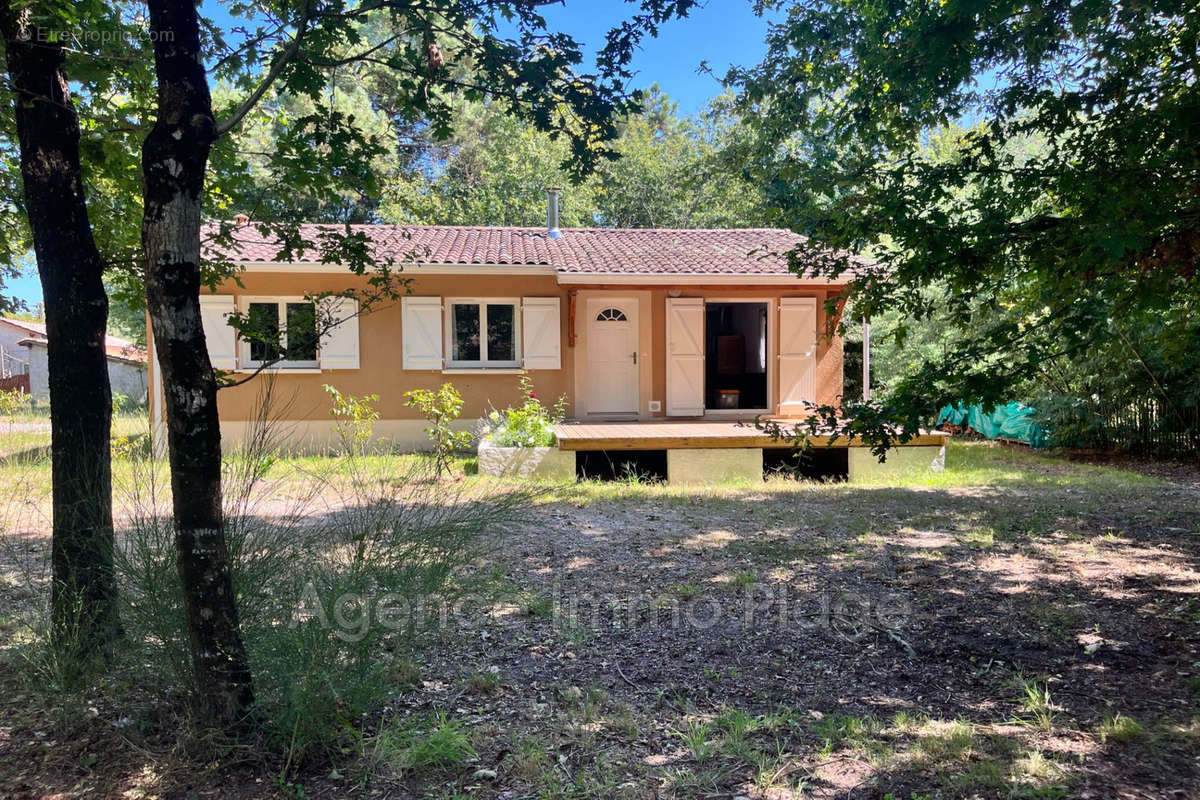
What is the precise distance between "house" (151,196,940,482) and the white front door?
18 mm

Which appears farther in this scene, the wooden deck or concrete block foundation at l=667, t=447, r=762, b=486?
concrete block foundation at l=667, t=447, r=762, b=486

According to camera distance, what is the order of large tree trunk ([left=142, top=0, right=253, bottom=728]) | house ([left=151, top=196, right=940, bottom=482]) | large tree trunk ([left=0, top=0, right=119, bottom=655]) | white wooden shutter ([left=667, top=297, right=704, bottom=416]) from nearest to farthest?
large tree trunk ([left=142, top=0, right=253, bottom=728]), large tree trunk ([left=0, top=0, right=119, bottom=655]), house ([left=151, top=196, right=940, bottom=482]), white wooden shutter ([left=667, top=297, right=704, bottom=416])

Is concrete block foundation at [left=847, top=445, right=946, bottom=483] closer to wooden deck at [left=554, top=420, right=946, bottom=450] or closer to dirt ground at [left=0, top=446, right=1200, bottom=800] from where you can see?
wooden deck at [left=554, top=420, right=946, bottom=450]

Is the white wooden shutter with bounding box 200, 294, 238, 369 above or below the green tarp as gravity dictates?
above

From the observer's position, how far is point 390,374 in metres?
11.7

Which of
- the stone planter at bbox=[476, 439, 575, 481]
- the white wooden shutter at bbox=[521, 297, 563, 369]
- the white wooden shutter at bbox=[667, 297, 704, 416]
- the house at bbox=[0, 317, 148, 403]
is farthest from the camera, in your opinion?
the house at bbox=[0, 317, 148, 403]

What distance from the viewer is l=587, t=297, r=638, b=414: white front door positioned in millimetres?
12219

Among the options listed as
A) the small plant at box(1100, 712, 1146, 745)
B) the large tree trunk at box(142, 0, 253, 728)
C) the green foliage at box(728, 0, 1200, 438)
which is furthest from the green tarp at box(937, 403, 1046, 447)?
the large tree trunk at box(142, 0, 253, 728)

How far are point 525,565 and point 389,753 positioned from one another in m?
2.49

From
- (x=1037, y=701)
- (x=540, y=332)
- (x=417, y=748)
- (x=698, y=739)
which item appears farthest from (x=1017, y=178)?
(x=540, y=332)

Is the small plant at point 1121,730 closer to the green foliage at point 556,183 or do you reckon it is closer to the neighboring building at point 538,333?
the neighboring building at point 538,333

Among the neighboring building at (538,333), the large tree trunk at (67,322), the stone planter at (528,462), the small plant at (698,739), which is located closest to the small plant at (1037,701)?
the small plant at (698,739)

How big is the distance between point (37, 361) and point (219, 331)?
83.8 feet

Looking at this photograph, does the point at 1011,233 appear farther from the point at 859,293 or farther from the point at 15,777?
the point at 15,777
